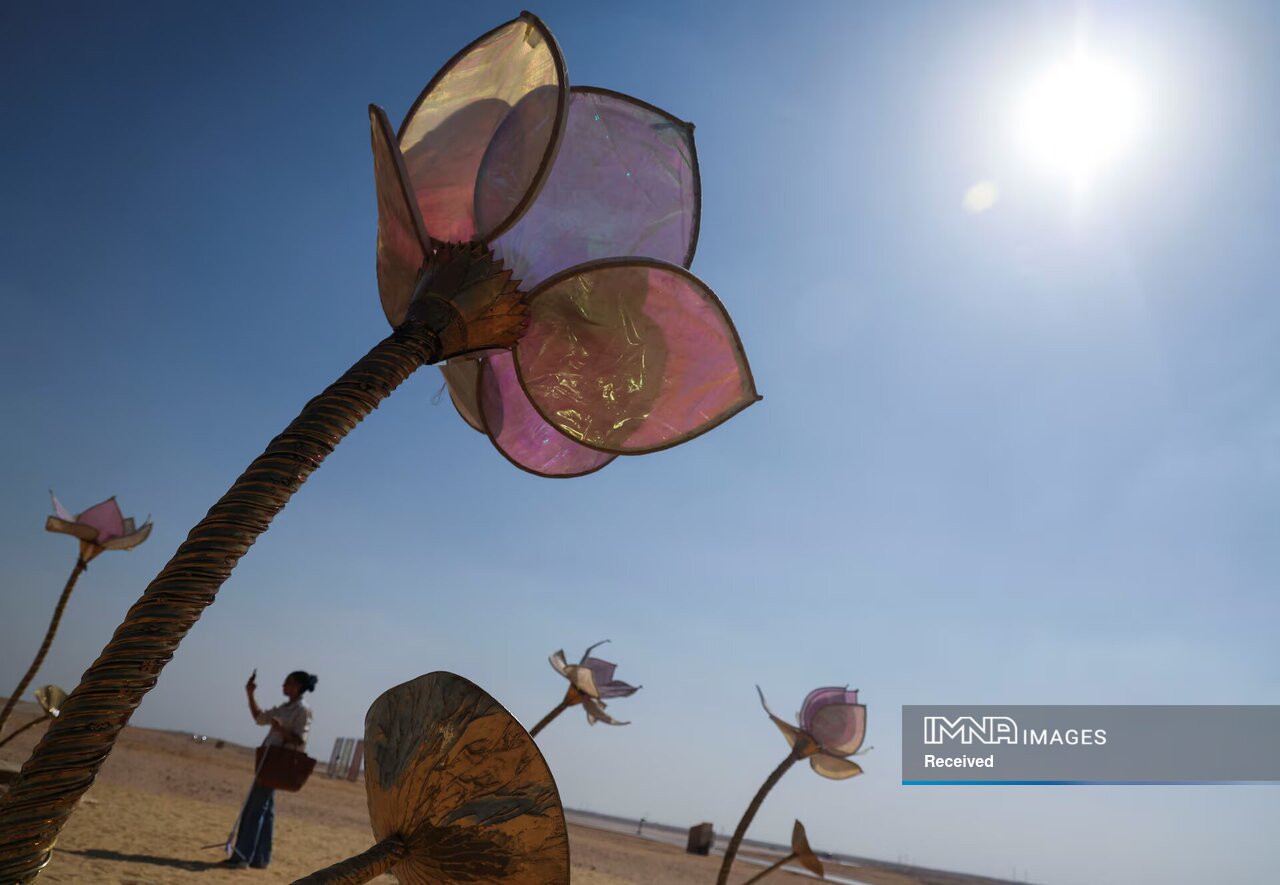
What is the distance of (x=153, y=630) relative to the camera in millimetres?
1094

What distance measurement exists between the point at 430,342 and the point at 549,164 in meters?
0.46

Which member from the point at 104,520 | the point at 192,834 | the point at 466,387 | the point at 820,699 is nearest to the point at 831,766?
the point at 820,699

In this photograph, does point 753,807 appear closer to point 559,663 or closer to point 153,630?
point 559,663

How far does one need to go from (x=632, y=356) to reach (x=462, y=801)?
957 millimetres

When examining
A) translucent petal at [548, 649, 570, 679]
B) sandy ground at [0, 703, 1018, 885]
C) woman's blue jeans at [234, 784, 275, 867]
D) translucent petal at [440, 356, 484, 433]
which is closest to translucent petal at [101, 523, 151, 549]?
sandy ground at [0, 703, 1018, 885]

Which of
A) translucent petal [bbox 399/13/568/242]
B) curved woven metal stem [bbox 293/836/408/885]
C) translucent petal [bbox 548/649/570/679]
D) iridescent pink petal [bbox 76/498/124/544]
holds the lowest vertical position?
curved woven metal stem [bbox 293/836/408/885]

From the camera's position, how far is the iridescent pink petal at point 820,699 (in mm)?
4871

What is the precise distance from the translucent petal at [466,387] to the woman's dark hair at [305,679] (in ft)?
16.9

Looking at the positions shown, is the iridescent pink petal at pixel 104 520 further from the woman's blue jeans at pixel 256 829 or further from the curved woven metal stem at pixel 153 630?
the curved woven metal stem at pixel 153 630

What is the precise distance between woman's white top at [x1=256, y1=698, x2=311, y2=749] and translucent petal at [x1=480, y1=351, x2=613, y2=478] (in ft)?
16.8

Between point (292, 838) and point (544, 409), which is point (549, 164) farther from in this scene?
point (292, 838)

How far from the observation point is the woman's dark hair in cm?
636

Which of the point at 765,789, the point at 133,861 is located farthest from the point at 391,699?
the point at 133,861

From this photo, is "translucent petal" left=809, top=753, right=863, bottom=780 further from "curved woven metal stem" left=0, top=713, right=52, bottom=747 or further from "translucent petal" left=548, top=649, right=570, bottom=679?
"curved woven metal stem" left=0, top=713, right=52, bottom=747
